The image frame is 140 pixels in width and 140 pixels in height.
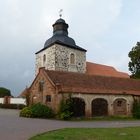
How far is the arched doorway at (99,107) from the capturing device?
114 feet

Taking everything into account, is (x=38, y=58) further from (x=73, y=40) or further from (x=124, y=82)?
(x=124, y=82)

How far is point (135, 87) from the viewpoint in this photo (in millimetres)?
40719

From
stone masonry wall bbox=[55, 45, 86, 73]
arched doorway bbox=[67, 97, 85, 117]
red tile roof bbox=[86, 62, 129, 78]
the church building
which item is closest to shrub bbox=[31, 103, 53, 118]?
the church building

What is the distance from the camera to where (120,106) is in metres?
36.4

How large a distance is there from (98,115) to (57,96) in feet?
18.2


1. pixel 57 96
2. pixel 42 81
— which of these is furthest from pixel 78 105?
pixel 42 81

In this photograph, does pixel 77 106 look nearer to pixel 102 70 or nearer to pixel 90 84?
pixel 90 84

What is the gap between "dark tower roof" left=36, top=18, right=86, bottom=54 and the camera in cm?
5450

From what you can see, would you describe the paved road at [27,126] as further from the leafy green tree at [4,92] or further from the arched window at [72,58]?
the leafy green tree at [4,92]

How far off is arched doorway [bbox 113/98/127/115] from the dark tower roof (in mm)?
20116

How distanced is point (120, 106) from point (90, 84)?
4473 millimetres

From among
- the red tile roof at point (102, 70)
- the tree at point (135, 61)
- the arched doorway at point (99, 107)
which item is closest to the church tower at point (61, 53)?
the red tile roof at point (102, 70)

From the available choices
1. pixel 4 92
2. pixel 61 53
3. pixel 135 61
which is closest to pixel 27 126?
pixel 61 53

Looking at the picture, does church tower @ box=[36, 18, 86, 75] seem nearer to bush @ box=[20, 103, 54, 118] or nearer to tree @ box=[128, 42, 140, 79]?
tree @ box=[128, 42, 140, 79]
